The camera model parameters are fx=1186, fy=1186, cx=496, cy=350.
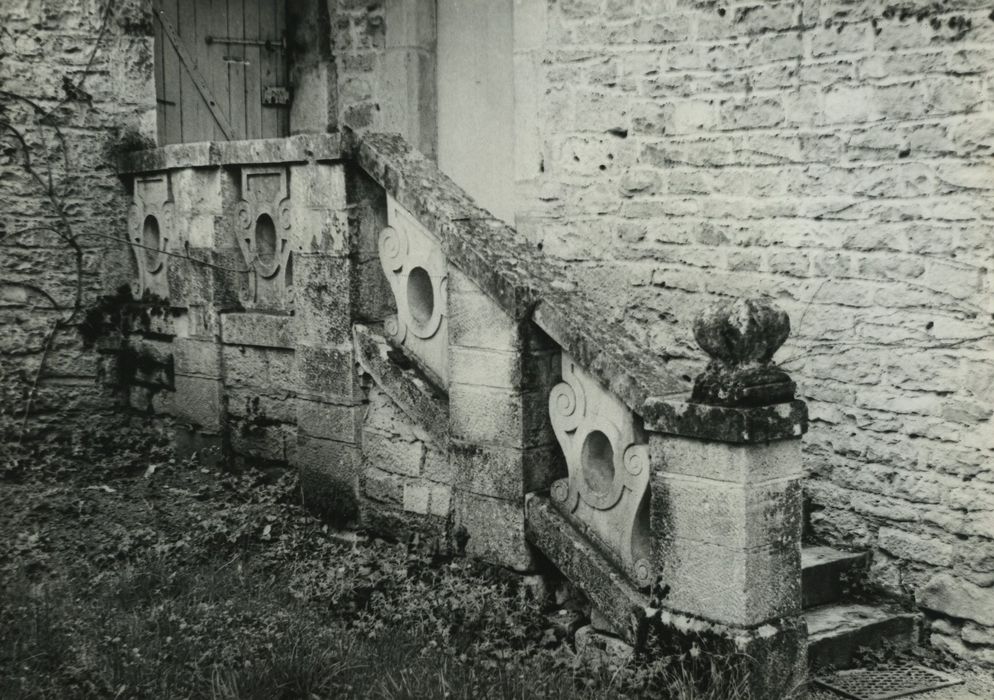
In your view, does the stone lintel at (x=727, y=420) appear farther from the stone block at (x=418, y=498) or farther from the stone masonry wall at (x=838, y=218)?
the stone block at (x=418, y=498)

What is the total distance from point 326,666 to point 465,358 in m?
Answer: 1.40

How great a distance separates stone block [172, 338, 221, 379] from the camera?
6109 millimetres

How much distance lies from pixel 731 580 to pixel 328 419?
2.23m

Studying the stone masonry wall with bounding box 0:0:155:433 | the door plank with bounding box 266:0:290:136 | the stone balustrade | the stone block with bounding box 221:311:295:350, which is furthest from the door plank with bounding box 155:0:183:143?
the stone block with bounding box 221:311:295:350

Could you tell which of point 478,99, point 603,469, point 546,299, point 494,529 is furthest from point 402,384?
point 478,99

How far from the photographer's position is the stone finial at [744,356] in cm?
396

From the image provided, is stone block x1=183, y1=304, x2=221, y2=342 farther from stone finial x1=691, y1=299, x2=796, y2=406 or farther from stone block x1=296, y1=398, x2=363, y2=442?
stone finial x1=691, y1=299, x2=796, y2=406

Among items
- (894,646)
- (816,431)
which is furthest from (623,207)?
(894,646)

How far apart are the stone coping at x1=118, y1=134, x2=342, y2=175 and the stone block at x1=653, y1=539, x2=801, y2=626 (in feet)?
7.87

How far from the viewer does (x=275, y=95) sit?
8414 millimetres

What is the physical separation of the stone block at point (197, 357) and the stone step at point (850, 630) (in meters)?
3.15

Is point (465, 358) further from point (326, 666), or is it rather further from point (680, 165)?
point (680, 165)

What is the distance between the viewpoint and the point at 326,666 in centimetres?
397

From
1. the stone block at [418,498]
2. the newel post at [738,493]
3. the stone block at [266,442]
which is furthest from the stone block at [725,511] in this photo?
the stone block at [266,442]
